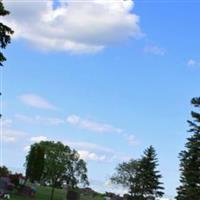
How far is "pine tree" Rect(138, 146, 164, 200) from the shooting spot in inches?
2793

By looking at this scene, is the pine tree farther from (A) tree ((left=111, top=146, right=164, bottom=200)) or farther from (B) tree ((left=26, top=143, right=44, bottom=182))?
(B) tree ((left=26, top=143, right=44, bottom=182))

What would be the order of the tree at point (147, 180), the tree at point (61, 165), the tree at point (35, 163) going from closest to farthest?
the tree at point (147, 180), the tree at point (35, 163), the tree at point (61, 165)

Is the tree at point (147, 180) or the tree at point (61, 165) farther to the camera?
the tree at point (61, 165)

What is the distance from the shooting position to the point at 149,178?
71.0m

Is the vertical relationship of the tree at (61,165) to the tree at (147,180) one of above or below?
above

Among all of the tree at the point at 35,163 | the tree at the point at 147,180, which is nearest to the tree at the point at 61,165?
the tree at the point at 35,163

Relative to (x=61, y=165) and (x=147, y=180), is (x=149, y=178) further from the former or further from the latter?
(x=61, y=165)

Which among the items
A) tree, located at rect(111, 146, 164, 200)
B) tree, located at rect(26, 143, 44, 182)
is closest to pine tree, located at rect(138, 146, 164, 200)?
tree, located at rect(111, 146, 164, 200)

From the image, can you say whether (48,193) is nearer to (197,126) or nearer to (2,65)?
(197,126)

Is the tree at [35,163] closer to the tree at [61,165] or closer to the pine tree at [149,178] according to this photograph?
the tree at [61,165]

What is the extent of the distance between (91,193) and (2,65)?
105 m

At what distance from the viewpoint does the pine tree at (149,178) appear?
70938 mm

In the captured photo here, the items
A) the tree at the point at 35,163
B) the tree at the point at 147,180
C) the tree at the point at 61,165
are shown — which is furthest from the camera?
the tree at the point at 61,165

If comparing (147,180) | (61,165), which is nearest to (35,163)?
(61,165)
